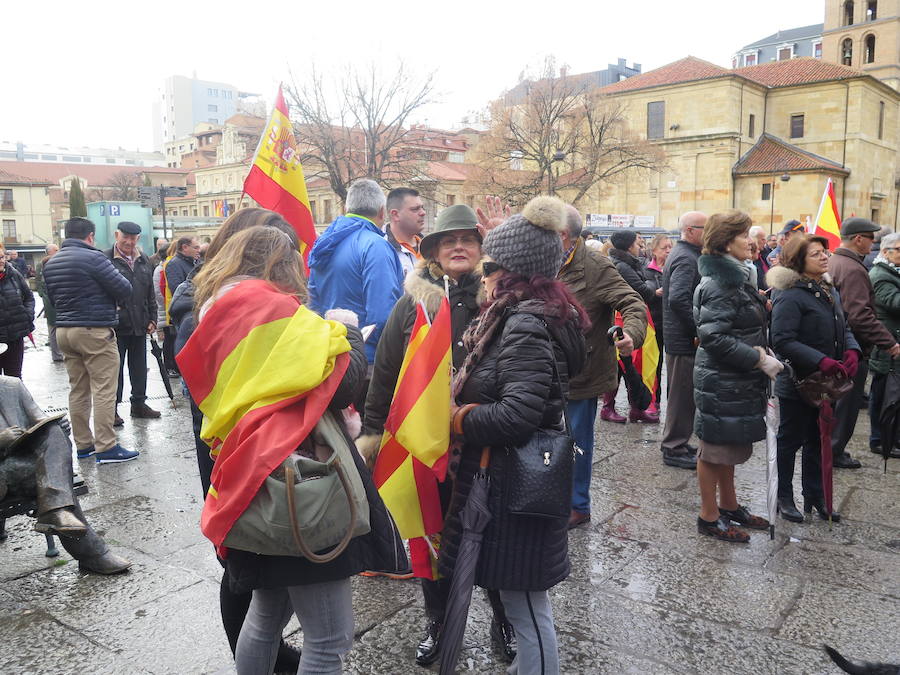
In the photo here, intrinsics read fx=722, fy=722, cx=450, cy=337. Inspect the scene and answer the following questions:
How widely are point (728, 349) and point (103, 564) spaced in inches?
144

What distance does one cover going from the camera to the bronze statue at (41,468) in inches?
140

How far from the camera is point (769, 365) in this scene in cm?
407

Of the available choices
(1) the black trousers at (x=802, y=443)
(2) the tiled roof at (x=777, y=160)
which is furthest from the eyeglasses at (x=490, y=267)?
(2) the tiled roof at (x=777, y=160)

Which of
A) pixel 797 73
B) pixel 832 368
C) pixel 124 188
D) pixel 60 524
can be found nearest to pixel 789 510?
pixel 832 368

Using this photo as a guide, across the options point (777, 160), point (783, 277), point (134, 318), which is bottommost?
point (134, 318)

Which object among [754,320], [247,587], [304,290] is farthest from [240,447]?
[754,320]

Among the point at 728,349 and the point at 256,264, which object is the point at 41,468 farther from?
the point at 728,349

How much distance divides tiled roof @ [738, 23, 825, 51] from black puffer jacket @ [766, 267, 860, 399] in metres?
104

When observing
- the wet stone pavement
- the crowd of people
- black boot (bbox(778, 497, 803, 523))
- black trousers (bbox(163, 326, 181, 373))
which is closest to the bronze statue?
the wet stone pavement

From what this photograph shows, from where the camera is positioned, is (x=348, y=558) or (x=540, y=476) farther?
(x=540, y=476)

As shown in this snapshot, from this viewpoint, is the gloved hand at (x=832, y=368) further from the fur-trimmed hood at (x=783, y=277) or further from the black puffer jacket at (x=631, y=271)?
the black puffer jacket at (x=631, y=271)

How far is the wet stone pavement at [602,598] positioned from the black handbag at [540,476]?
3.38 ft

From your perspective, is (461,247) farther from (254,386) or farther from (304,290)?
(254,386)

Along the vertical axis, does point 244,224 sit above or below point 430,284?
above
